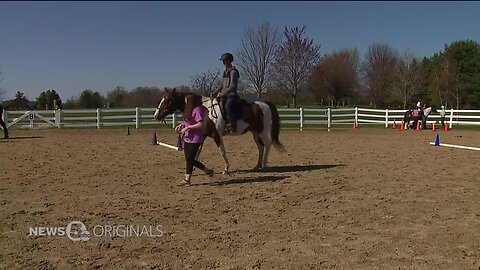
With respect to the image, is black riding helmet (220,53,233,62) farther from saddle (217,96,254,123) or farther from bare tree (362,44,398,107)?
bare tree (362,44,398,107)

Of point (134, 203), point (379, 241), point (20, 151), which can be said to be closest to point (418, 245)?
point (379, 241)

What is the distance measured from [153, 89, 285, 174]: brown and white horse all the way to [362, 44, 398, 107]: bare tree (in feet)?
150

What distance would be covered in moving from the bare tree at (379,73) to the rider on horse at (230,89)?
153 ft

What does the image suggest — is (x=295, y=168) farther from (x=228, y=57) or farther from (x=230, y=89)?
(x=228, y=57)

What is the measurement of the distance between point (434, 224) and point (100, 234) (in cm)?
408

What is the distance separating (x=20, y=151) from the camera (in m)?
13.7

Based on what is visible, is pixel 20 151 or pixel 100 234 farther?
pixel 20 151

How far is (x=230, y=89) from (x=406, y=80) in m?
45.3

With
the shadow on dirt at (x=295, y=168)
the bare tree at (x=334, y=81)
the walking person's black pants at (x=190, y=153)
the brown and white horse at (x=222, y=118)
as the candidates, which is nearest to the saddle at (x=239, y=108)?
the brown and white horse at (x=222, y=118)

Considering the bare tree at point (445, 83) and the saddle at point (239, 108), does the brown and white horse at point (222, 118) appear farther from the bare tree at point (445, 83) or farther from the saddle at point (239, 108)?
the bare tree at point (445, 83)

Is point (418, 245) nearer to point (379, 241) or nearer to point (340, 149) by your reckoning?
point (379, 241)

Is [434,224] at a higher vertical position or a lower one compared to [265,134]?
lower

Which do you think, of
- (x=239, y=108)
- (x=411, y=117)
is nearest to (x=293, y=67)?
(x=411, y=117)

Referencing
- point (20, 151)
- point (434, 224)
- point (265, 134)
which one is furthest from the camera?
point (20, 151)
